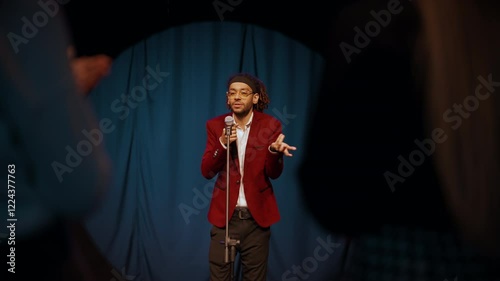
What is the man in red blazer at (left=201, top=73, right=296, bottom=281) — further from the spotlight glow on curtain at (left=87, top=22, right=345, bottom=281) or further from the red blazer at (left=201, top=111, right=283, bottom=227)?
the spotlight glow on curtain at (left=87, top=22, right=345, bottom=281)

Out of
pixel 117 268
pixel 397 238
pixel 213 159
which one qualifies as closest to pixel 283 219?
pixel 397 238

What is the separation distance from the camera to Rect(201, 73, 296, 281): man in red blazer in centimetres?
257

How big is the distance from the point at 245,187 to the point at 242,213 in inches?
5.2

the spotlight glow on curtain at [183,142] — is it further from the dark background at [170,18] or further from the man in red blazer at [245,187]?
the man in red blazer at [245,187]

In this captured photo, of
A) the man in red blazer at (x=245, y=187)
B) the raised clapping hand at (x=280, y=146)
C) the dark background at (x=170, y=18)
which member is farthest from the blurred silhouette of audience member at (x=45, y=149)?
the raised clapping hand at (x=280, y=146)

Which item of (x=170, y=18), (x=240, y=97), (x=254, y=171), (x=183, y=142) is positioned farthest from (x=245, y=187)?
(x=170, y=18)

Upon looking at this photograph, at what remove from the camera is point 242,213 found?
260 centimetres

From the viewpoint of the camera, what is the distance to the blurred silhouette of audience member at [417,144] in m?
3.87

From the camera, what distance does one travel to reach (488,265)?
12.6 feet

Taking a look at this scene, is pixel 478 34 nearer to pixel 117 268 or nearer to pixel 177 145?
pixel 177 145

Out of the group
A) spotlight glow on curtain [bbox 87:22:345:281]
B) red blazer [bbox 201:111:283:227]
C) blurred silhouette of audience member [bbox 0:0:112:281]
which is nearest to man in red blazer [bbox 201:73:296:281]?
red blazer [bbox 201:111:283:227]

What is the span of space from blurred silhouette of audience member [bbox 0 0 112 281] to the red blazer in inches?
72.5

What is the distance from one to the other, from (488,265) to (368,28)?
201 centimetres

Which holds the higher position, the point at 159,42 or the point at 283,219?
the point at 159,42
